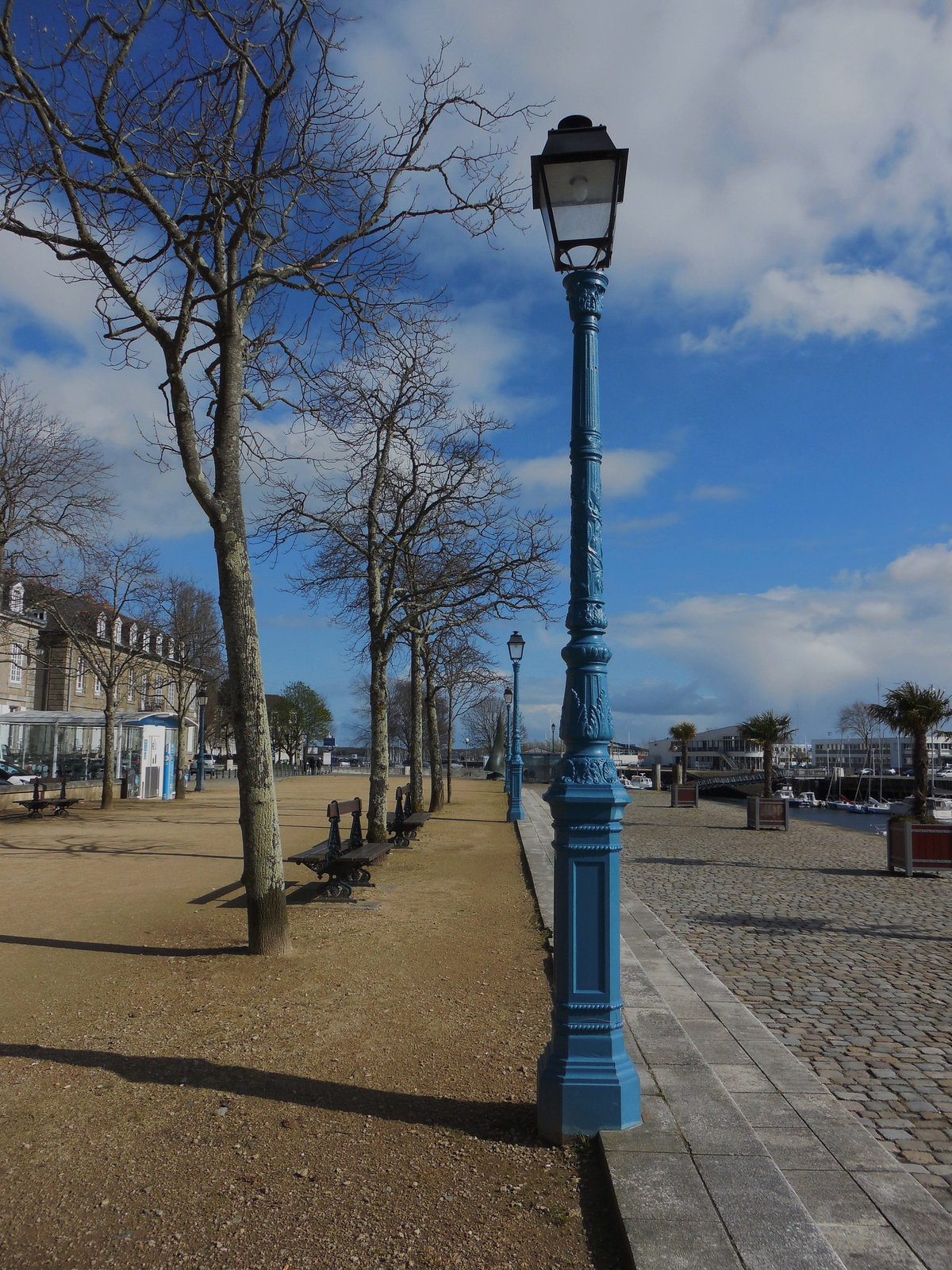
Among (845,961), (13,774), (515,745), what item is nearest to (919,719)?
(515,745)

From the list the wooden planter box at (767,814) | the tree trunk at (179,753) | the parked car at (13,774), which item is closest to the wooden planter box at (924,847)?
the wooden planter box at (767,814)

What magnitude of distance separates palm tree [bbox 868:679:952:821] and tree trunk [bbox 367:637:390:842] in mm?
12566

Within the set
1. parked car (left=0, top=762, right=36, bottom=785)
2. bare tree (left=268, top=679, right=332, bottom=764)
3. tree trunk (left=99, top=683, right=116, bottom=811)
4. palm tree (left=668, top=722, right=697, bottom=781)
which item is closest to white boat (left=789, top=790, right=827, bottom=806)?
palm tree (left=668, top=722, right=697, bottom=781)

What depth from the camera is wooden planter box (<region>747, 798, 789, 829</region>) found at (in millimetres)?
25750

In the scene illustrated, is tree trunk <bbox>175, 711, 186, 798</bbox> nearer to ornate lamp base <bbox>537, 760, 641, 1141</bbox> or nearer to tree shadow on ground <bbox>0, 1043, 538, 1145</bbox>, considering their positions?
tree shadow on ground <bbox>0, 1043, 538, 1145</bbox>

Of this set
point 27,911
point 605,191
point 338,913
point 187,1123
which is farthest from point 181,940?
point 605,191

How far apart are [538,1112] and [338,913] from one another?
5.84 meters

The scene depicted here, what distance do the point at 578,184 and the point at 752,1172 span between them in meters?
4.33

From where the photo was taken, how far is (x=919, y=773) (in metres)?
20.6

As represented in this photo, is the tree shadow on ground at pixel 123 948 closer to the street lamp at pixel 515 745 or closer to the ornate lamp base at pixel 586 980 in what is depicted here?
the ornate lamp base at pixel 586 980

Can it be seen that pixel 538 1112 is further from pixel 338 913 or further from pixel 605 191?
pixel 338 913

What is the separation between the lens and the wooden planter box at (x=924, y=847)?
15.0 m

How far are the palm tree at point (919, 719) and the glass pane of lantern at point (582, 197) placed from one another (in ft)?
63.4

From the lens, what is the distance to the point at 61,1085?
15.5ft
